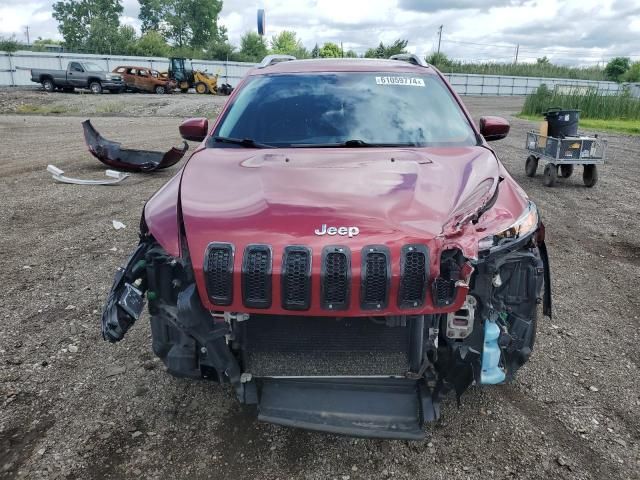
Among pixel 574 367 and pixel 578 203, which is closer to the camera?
pixel 574 367

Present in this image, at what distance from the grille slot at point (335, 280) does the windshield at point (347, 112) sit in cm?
138

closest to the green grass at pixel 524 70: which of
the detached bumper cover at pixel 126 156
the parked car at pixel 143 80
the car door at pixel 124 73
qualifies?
the parked car at pixel 143 80

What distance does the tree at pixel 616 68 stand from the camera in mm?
54500

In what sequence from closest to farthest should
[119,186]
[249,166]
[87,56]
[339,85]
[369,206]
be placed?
[369,206] → [249,166] → [339,85] → [119,186] → [87,56]

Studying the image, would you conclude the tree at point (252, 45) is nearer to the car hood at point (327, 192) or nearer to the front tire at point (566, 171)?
the front tire at point (566, 171)

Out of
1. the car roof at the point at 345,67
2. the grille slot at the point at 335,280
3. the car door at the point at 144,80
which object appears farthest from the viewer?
the car door at the point at 144,80

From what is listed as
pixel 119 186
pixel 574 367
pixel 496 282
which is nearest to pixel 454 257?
pixel 496 282

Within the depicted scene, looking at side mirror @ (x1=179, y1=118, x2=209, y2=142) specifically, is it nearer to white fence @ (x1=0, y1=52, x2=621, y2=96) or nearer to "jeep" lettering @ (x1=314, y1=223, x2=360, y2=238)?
"jeep" lettering @ (x1=314, y1=223, x2=360, y2=238)

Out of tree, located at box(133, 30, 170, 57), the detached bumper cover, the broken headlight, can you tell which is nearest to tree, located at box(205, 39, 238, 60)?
tree, located at box(133, 30, 170, 57)

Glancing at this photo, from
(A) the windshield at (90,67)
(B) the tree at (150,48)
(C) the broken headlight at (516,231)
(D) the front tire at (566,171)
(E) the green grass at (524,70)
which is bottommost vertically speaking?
(D) the front tire at (566,171)

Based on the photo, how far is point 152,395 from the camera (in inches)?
120

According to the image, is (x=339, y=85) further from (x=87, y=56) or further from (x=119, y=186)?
(x=87, y=56)

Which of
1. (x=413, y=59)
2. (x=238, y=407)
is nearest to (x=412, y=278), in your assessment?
(x=238, y=407)

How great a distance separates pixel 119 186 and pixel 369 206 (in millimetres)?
7181
